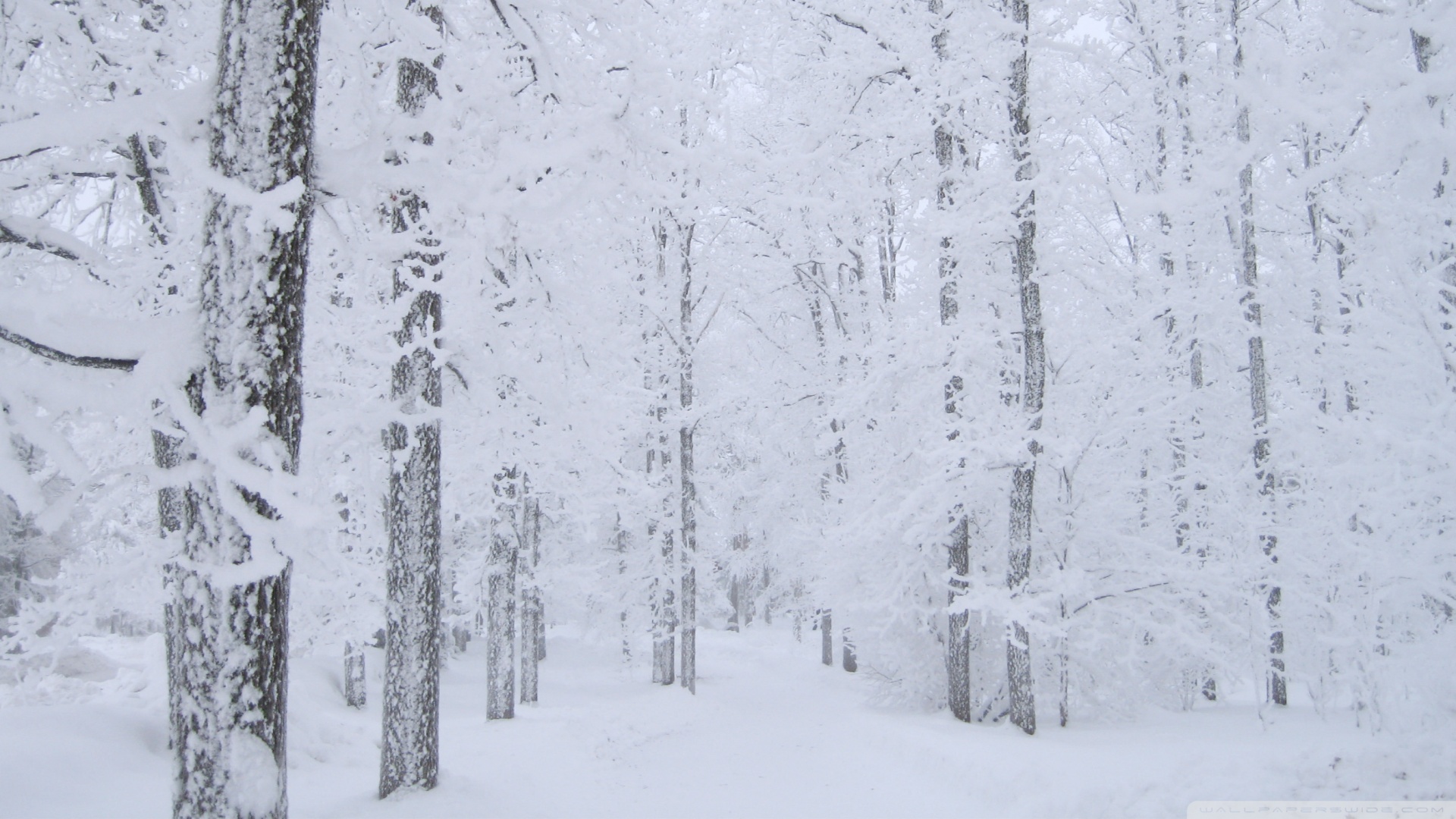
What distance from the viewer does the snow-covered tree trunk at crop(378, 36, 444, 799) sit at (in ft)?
22.2

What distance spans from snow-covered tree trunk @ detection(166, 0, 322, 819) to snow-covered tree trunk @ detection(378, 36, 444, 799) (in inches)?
128

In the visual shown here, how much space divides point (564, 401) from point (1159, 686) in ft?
34.7

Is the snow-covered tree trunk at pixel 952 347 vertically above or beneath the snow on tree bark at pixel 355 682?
above

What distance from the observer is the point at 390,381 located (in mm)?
7582

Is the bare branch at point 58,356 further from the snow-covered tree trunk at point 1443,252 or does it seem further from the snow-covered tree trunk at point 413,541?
the snow-covered tree trunk at point 1443,252

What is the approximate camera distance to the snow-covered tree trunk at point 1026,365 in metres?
9.46

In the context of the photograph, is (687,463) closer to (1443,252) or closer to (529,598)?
(529,598)

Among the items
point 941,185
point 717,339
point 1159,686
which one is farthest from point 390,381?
point 717,339

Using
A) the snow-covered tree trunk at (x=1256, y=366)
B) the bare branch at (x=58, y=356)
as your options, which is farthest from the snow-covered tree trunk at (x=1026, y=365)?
the bare branch at (x=58, y=356)

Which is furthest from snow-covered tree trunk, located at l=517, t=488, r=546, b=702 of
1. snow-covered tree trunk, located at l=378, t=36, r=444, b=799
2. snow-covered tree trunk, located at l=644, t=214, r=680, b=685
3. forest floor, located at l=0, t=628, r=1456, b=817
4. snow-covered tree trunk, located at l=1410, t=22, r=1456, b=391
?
snow-covered tree trunk, located at l=1410, t=22, r=1456, b=391

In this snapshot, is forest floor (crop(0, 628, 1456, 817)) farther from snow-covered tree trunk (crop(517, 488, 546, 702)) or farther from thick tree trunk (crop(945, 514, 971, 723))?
snow-covered tree trunk (crop(517, 488, 546, 702))

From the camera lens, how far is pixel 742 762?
10.7 metres

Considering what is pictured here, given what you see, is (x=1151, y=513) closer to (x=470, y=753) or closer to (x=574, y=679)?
(x=470, y=753)

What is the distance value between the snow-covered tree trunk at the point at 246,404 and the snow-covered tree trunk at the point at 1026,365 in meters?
8.34
